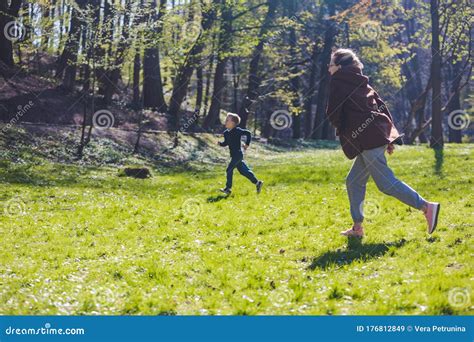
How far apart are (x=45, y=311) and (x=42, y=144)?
52.8 ft

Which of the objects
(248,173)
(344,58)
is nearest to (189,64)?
(248,173)

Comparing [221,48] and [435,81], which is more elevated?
[221,48]

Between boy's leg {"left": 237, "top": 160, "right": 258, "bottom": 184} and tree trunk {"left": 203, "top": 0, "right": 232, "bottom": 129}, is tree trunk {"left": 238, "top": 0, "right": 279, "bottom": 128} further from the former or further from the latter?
boy's leg {"left": 237, "top": 160, "right": 258, "bottom": 184}

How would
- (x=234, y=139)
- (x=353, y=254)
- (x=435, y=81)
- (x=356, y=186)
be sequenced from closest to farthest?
(x=353, y=254) → (x=356, y=186) → (x=234, y=139) → (x=435, y=81)

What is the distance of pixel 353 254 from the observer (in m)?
6.98

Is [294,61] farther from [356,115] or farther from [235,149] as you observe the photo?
[356,115]

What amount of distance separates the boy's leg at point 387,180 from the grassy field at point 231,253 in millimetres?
644

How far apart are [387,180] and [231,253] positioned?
2.58 meters

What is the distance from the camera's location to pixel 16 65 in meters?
27.2

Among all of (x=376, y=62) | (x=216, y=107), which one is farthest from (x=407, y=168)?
(x=376, y=62)

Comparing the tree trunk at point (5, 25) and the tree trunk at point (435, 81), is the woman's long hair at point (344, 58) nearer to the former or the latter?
the tree trunk at point (435, 81)

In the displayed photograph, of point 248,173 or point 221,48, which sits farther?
point 221,48

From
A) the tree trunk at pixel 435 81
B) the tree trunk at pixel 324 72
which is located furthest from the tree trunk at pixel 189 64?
the tree trunk at pixel 324 72

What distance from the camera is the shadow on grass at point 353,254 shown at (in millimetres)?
6703
